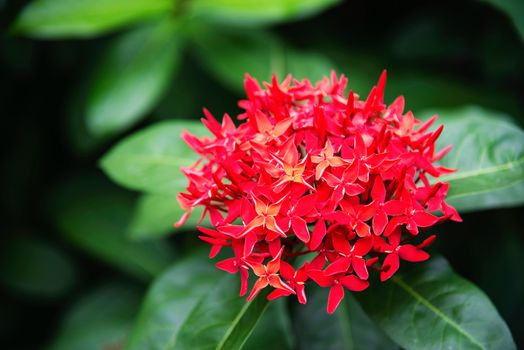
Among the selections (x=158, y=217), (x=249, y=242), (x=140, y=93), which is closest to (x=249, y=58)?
(x=140, y=93)

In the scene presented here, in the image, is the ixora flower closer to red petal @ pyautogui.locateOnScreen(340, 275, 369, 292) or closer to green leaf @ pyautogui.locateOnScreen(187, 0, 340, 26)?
red petal @ pyautogui.locateOnScreen(340, 275, 369, 292)

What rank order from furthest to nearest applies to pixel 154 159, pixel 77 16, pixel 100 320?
pixel 100 320, pixel 77 16, pixel 154 159

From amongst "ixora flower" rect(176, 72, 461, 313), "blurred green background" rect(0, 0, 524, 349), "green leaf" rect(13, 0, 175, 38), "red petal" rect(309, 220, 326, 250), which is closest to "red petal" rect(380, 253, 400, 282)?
"ixora flower" rect(176, 72, 461, 313)

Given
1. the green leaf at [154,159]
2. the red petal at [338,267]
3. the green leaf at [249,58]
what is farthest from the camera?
the green leaf at [249,58]

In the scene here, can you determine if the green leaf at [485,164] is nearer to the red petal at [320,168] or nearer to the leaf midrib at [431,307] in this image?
the leaf midrib at [431,307]

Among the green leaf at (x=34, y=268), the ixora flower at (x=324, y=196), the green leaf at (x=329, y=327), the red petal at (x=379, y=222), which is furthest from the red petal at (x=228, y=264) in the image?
the green leaf at (x=34, y=268)

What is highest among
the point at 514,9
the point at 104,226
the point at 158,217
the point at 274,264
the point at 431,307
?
the point at 514,9

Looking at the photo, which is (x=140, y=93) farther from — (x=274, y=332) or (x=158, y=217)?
(x=274, y=332)
